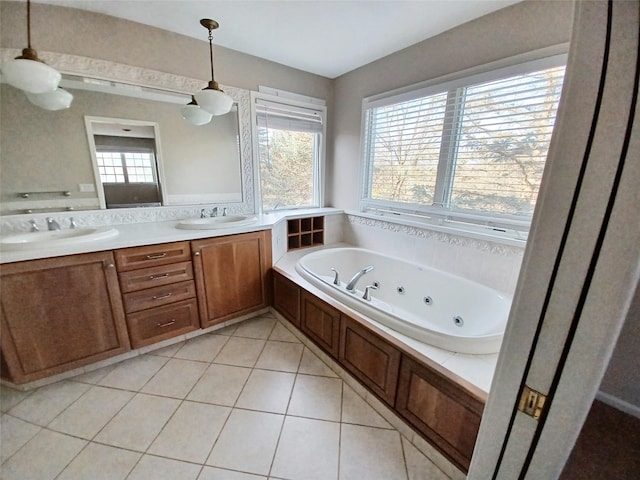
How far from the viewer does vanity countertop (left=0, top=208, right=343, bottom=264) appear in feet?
4.58

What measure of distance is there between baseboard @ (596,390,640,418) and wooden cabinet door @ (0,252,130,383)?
2.91m

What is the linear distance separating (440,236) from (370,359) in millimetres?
1193

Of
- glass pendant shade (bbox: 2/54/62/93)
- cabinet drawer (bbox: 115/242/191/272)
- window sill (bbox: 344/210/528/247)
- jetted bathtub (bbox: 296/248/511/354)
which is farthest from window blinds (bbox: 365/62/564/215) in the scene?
glass pendant shade (bbox: 2/54/62/93)

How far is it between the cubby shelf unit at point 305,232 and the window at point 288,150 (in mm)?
288

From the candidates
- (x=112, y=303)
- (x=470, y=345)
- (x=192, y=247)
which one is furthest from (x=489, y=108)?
(x=112, y=303)

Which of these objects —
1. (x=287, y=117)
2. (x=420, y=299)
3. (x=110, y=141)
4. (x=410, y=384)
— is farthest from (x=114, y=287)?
(x=420, y=299)

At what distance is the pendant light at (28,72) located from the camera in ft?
3.98

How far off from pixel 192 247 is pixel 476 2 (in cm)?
246

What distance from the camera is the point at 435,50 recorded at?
196 centimetres

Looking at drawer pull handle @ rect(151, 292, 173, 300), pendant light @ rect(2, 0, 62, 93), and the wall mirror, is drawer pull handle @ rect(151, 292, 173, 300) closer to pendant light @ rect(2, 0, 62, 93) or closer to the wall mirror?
the wall mirror

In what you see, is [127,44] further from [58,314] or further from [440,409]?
[440,409]

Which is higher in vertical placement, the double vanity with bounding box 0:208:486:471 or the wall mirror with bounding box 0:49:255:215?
the wall mirror with bounding box 0:49:255:215

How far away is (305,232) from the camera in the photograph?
2.79 metres

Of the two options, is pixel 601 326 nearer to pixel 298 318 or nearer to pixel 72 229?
pixel 298 318
